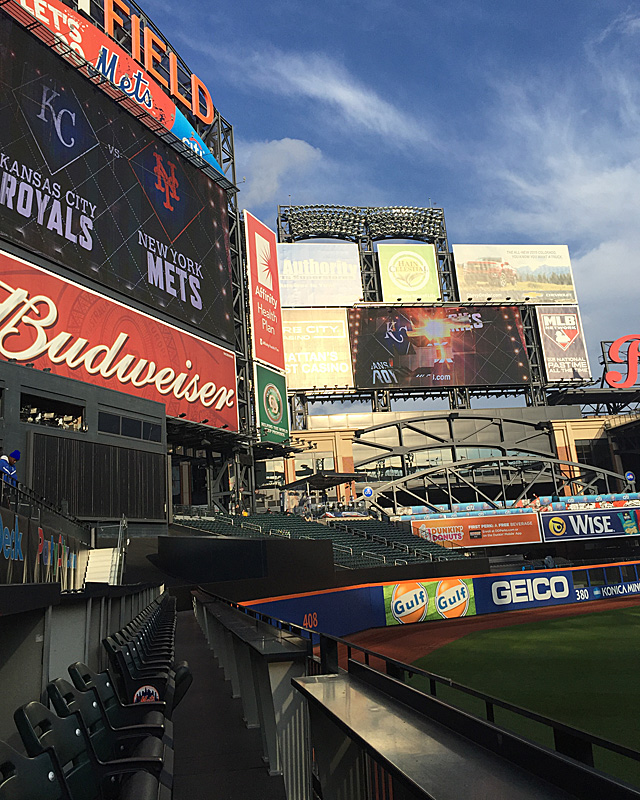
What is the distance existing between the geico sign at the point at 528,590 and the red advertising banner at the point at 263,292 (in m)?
27.6

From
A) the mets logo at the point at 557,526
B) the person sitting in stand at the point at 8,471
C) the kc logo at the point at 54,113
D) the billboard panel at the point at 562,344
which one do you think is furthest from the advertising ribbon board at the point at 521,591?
the billboard panel at the point at 562,344

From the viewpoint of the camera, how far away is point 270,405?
48844 millimetres

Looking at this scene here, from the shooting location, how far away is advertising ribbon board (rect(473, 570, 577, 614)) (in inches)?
1038

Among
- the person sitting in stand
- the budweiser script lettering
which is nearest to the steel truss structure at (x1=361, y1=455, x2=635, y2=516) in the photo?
the budweiser script lettering

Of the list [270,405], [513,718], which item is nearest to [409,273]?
[270,405]

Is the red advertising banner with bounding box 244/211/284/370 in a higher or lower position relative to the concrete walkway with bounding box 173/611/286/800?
higher

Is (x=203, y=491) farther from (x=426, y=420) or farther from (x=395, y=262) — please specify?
(x=395, y=262)

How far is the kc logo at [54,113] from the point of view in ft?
103

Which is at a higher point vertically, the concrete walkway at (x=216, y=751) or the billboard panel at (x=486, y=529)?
the billboard panel at (x=486, y=529)

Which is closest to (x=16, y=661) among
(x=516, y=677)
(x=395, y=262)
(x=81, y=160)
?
(x=516, y=677)

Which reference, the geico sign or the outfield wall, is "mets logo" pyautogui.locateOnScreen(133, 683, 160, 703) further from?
the geico sign

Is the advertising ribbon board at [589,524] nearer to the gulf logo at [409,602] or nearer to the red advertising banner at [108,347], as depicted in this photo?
the red advertising banner at [108,347]

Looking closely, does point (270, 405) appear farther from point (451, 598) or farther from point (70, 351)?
point (451, 598)

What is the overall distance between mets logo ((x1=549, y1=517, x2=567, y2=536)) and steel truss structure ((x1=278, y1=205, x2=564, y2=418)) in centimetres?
2310
